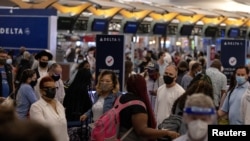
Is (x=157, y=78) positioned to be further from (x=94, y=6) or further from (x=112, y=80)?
(x=94, y=6)

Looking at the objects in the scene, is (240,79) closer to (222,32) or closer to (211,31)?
(211,31)

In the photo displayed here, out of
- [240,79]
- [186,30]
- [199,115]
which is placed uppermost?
[186,30]

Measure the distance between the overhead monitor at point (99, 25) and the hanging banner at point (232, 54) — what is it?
→ 284 inches

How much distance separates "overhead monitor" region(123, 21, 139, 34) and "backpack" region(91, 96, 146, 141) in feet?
58.5

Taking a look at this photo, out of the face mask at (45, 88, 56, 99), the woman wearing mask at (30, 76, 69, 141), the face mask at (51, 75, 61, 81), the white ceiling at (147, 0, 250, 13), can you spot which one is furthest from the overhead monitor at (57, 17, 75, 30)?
the white ceiling at (147, 0, 250, 13)

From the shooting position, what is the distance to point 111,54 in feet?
34.0

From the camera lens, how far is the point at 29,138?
1.74 metres

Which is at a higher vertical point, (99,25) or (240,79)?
(99,25)

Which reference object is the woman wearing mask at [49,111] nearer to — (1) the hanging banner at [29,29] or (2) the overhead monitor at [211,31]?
(1) the hanging banner at [29,29]

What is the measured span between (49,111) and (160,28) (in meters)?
19.8

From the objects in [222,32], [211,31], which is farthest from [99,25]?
[222,32]

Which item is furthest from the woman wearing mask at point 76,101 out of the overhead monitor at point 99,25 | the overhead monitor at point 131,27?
the overhead monitor at point 131,27

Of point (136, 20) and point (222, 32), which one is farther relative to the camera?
point (222, 32)

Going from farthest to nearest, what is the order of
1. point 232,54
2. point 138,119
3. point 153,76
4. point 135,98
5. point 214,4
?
1. point 214,4
2. point 232,54
3. point 153,76
4. point 135,98
5. point 138,119
